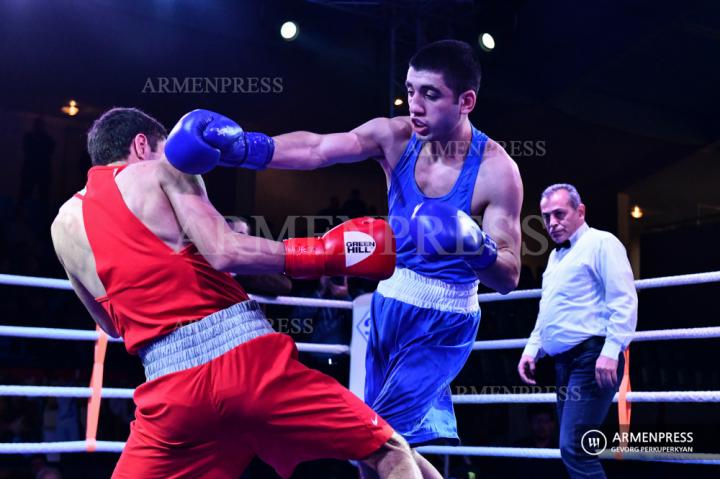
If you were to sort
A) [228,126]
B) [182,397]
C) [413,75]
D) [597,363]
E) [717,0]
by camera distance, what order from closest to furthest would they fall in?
[182,397], [228,126], [413,75], [597,363], [717,0]

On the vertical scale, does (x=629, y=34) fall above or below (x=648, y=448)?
above

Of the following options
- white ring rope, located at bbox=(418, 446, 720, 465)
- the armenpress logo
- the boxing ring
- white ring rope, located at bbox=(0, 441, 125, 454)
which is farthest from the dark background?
the armenpress logo

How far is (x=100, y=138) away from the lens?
1972 mm

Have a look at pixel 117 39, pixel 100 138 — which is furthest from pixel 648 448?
pixel 117 39

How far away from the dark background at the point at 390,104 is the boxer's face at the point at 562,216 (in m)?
2.53

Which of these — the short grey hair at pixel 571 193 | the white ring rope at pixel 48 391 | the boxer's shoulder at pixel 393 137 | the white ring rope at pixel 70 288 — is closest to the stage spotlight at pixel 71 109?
the white ring rope at pixel 70 288

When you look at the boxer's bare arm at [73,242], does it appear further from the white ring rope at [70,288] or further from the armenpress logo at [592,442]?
the armenpress logo at [592,442]

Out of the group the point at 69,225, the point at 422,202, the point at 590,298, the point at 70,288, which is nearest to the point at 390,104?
the point at 70,288

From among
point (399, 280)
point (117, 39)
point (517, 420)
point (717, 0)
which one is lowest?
point (517, 420)

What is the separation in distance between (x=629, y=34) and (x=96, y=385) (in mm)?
6773

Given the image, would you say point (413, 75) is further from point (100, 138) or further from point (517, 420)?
point (517, 420)

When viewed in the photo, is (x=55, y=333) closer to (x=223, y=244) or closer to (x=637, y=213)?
(x=223, y=244)

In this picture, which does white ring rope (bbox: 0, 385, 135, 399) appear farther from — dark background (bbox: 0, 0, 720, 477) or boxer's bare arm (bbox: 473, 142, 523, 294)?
dark background (bbox: 0, 0, 720, 477)

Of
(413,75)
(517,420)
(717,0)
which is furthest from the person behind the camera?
(717,0)
